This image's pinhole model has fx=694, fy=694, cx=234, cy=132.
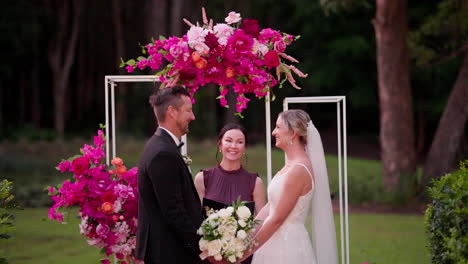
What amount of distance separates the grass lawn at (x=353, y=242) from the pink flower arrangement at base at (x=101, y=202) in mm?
4330

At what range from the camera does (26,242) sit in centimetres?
1095

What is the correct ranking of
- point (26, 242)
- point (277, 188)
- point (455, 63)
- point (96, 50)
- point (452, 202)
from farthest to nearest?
point (96, 50) < point (455, 63) < point (26, 242) < point (277, 188) < point (452, 202)

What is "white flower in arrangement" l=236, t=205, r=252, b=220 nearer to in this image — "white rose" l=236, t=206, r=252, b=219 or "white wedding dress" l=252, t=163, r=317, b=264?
"white rose" l=236, t=206, r=252, b=219

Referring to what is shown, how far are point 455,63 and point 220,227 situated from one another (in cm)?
2207

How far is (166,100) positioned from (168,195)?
646 mm

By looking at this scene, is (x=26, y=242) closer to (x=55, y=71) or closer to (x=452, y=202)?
(x=452, y=202)

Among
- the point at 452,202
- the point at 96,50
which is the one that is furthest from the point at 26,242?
the point at 96,50

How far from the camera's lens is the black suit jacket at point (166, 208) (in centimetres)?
420

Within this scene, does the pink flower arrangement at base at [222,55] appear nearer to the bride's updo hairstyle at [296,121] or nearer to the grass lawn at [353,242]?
the bride's updo hairstyle at [296,121]

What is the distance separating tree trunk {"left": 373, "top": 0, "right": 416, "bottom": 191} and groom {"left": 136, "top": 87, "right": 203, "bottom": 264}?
10.6 m

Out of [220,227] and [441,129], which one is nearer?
[220,227]

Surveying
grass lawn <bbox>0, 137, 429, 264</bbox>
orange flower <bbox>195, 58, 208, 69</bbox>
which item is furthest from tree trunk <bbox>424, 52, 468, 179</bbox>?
orange flower <bbox>195, 58, 208, 69</bbox>

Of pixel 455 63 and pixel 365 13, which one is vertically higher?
pixel 365 13

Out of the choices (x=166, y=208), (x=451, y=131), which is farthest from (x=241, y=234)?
(x=451, y=131)
